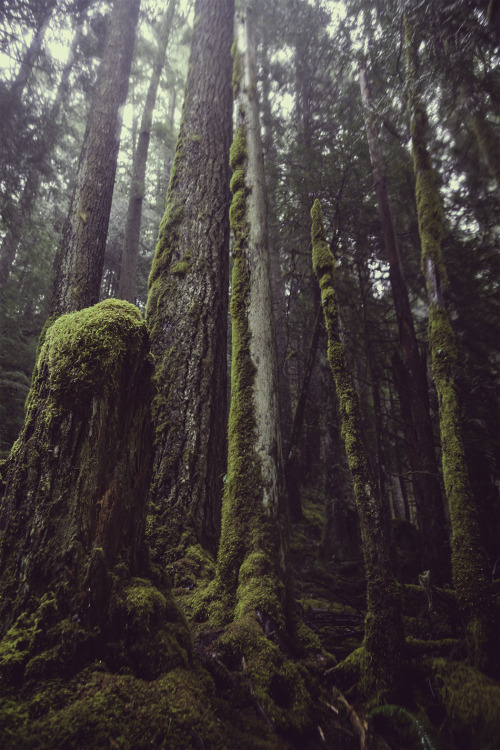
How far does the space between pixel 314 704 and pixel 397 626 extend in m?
0.63

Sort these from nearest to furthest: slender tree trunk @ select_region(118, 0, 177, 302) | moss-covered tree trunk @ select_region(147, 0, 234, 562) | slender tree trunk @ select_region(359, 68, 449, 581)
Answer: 1. moss-covered tree trunk @ select_region(147, 0, 234, 562)
2. slender tree trunk @ select_region(359, 68, 449, 581)
3. slender tree trunk @ select_region(118, 0, 177, 302)

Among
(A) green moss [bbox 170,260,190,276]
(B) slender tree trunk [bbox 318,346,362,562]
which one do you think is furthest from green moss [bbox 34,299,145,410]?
(B) slender tree trunk [bbox 318,346,362,562]

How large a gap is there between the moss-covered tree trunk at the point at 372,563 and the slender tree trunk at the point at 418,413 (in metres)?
3.99

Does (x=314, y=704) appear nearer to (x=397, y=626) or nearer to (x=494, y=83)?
(x=397, y=626)

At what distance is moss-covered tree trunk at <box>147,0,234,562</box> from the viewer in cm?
331

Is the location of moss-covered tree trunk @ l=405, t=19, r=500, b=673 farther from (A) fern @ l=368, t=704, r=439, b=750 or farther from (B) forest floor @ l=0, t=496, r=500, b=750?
(A) fern @ l=368, t=704, r=439, b=750

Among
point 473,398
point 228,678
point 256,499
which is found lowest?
point 228,678

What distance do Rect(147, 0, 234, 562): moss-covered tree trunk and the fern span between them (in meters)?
1.74

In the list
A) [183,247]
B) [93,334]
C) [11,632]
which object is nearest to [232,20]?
[183,247]

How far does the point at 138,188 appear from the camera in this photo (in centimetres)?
1203

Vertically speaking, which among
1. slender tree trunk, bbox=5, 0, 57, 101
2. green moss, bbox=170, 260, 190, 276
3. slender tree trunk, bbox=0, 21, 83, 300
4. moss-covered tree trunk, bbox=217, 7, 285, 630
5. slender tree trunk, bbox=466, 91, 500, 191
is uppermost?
slender tree trunk, bbox=5, 0, 57, 101

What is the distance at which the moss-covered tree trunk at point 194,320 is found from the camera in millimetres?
3312

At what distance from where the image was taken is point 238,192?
384cm

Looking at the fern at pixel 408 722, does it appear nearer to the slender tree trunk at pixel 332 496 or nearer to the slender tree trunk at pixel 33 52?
the slender tree trunk at pixel 332 496
